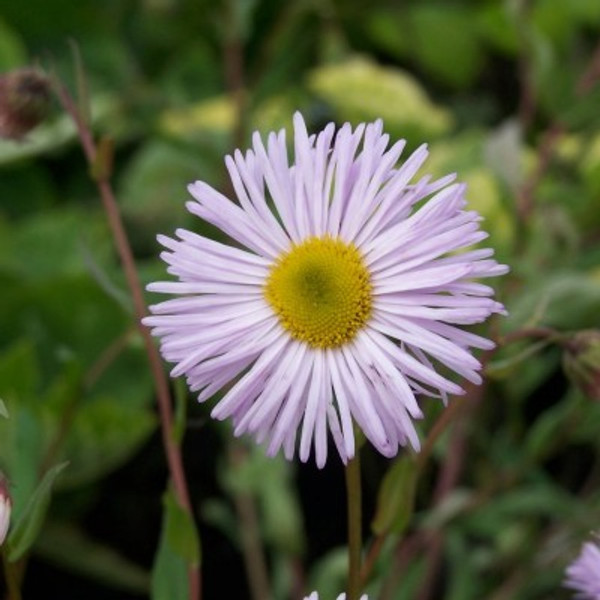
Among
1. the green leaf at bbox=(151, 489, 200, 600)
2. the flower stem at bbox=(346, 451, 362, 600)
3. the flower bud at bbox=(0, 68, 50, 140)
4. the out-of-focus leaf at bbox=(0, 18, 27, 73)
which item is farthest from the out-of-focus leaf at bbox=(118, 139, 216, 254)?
the flower stem at bbox=(346, 451, 362, 600)

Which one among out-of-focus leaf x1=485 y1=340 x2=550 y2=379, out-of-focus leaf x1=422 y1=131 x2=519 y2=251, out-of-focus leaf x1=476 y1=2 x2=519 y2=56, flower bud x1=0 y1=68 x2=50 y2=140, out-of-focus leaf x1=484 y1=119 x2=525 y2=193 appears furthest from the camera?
out-of-focus leaf x1=476 y1=2 x2=519 y2=56

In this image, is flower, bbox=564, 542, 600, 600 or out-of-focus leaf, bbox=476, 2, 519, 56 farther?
out-of-focus leaf, bbox=476, 2, 519, 56

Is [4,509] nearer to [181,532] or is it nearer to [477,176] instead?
[181,532]

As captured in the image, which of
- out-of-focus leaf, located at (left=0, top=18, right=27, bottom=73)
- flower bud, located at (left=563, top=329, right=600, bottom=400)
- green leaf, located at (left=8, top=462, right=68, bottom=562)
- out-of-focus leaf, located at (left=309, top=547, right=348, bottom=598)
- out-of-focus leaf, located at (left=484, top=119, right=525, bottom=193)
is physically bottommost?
out-of-focus leaf, located at (left=309, top=547, right=348, bottom=598)

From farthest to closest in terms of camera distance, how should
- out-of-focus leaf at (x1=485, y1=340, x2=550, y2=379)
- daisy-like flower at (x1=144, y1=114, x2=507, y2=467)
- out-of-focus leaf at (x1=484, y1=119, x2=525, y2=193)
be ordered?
out-of-focus leaf at (x1=484, y1=119, x2=525, y2=193)
out-of-focus leaf at (x1=485, y1=340, x2=550, y2=379)
daisy-like flower at (x1=144, y1=114, x2=507, y2=467)

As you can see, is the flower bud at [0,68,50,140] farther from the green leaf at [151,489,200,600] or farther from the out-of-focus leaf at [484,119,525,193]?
the out-of-focus leaf at [484,119,525,193]

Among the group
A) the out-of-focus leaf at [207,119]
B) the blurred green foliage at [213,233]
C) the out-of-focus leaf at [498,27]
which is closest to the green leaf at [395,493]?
the blurred green foliage at [213,233]

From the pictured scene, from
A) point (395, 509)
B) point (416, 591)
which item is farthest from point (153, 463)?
point (395, 509)
